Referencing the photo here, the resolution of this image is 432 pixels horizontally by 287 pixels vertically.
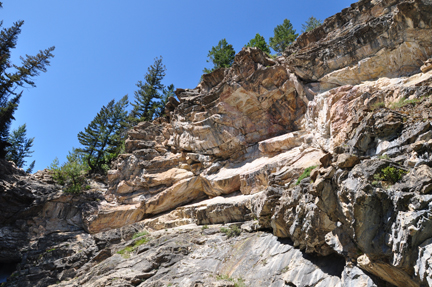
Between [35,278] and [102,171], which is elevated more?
[102,171]

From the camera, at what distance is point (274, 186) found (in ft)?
57.0

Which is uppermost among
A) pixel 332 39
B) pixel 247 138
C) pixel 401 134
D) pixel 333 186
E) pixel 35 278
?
pixel 332 39

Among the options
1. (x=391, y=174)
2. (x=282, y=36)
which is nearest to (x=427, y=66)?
(x=391, y=174)

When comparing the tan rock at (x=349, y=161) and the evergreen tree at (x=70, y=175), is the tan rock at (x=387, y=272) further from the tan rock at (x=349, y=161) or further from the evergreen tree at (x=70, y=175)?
the evergreen tree at (x=70, y=175)

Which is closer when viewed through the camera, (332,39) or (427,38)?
(427,38)

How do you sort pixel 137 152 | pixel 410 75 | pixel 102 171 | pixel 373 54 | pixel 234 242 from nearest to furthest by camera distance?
pixel 234 242, pixel 410 75, pixel 373 54, pixel 137 152, pixel 102 171

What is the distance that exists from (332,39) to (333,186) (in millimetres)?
18855

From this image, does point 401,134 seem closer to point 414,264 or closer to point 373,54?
point 414,264

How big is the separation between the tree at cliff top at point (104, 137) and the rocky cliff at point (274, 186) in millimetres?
5621

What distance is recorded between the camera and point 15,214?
27516 mm

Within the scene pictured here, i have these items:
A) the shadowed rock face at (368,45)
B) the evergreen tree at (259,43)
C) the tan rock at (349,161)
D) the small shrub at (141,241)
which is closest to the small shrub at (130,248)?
the small shrub at (141,241)

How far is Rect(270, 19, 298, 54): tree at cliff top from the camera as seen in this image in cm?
4397

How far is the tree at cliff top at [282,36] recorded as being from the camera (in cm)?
4397

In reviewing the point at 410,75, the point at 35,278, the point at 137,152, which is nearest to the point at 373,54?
the point at 410,75
